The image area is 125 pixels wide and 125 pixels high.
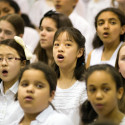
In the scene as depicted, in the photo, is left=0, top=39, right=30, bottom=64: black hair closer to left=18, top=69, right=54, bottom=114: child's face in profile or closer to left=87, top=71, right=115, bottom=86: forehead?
left=18, top=69, right=54, bottom=114: child's face in profile

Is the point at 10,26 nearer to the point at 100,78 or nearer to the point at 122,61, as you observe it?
the point at 122,61

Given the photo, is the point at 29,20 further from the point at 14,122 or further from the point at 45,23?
the point at 14,122

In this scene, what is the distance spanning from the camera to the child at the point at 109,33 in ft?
12.3

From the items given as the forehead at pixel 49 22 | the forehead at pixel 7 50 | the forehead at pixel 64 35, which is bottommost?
the forehead at pixel 7 50

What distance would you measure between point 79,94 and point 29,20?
7.49ft

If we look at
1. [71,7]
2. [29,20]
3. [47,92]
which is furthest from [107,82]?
[29,20]

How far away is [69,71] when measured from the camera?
3463 millimetres

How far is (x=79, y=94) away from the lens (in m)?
3.31

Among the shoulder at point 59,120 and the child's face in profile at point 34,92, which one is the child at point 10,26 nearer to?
the child's face in profile at point 34,92

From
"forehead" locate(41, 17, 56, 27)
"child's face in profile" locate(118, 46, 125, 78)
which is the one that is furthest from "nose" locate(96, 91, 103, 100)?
"forehead" locate(41, 17, 56, 27)

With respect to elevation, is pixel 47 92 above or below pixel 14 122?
above

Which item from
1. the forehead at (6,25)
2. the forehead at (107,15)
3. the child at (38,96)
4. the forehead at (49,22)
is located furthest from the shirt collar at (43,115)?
the forehead at (6,25)

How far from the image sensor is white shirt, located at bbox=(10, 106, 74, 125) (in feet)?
8.55

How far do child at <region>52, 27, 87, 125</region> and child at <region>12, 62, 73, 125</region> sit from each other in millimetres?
522
